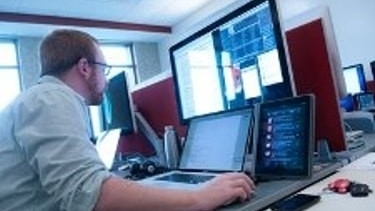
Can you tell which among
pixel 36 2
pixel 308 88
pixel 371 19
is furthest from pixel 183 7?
pixel 308 88

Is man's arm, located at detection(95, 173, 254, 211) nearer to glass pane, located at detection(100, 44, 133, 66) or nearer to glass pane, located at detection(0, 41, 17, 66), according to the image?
glass pane, located at detection(0, 41, 17, 66)

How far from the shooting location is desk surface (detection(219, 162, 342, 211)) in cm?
86

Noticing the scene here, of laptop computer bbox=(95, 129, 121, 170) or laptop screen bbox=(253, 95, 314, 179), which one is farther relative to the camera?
laptop computer bbox=(95, 129, 121, 170)

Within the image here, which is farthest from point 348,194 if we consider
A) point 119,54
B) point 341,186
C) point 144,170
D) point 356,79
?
point 119,54

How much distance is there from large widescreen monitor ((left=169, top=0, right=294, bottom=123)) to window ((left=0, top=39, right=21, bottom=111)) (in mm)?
4873

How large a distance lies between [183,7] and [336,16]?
94.5 inches

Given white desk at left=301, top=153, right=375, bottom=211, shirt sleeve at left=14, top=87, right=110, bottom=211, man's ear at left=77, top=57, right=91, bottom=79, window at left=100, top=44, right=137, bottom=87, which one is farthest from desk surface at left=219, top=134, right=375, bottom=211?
window at left=100, top=44, right=137, bottom=87

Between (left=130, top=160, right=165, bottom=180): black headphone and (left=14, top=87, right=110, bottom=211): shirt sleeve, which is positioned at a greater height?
(left=14, top=87, right=110, bottom=211): shirt sleeve

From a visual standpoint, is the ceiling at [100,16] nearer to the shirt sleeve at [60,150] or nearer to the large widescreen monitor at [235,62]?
the large widescreen monitor at [235,62]

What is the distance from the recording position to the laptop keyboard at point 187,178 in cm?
119

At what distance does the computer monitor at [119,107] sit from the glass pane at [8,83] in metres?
3.84

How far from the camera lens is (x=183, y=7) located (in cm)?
646

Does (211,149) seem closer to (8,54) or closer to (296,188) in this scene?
(296,188)

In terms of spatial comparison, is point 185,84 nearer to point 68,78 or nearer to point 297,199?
point 68,78
